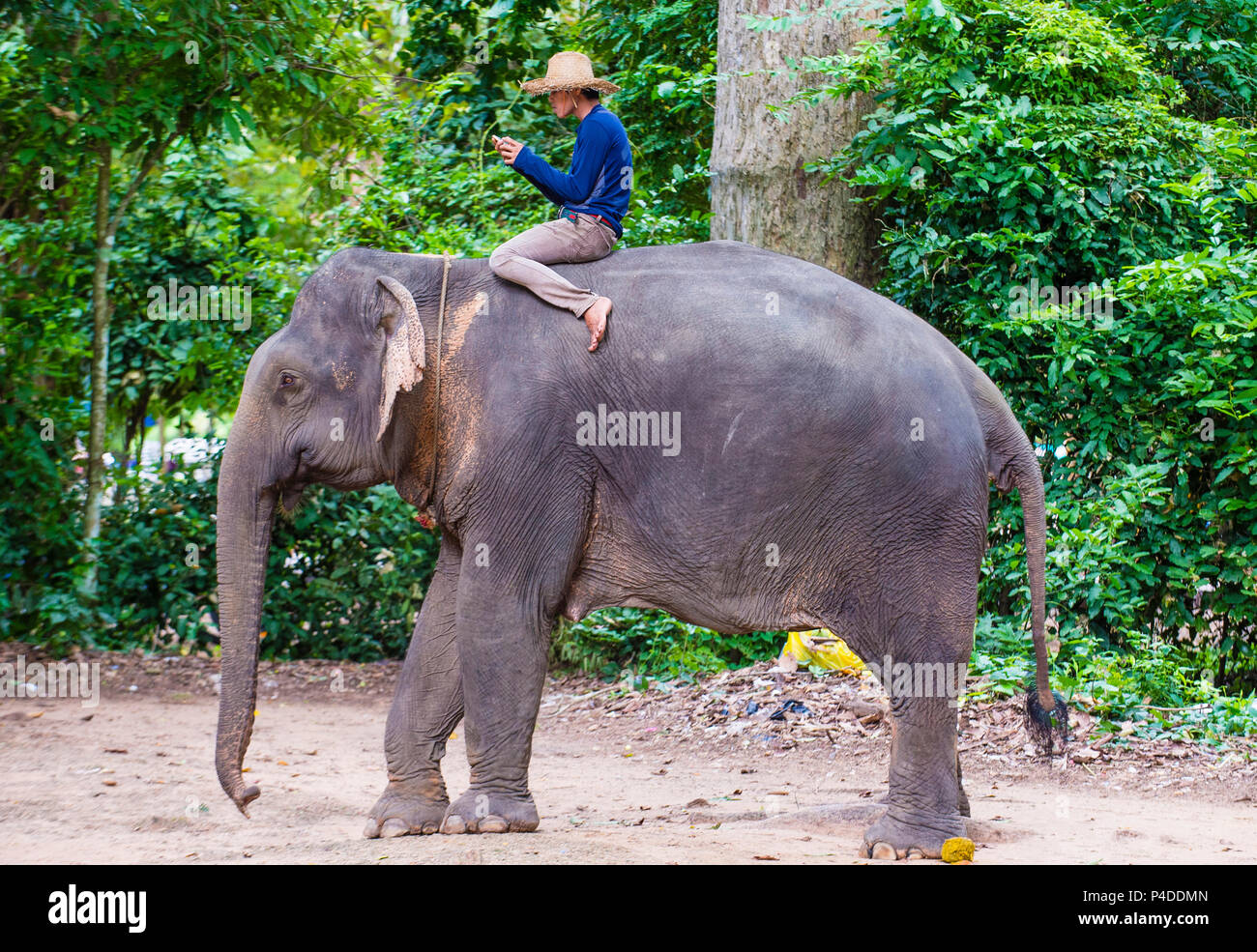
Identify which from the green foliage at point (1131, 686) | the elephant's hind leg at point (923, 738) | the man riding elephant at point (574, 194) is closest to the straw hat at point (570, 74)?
the man riding elephant at point (574, 194)

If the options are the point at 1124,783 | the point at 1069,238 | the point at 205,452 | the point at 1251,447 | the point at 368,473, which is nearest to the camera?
the point at 368,473

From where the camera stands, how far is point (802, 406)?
5.25 meters

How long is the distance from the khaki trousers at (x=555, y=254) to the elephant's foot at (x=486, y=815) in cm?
203

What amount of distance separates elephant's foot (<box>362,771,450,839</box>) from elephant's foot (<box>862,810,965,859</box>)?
184cm

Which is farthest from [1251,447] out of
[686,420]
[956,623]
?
[686,420]

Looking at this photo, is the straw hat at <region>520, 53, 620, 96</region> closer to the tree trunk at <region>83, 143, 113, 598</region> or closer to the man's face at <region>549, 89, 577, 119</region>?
the man's face at <region>549, 89, 577, 119</region>

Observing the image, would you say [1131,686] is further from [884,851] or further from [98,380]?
[98,380]

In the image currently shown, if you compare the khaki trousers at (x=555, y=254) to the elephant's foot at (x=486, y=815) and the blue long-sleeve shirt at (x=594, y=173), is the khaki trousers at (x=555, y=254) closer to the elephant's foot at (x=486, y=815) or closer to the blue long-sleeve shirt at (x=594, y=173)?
the blue long-sleeve shirt at (x=594, y=173)

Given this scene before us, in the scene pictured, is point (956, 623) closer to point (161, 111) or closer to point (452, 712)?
point (452, 712)

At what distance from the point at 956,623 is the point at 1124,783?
241cm

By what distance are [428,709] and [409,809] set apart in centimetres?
44

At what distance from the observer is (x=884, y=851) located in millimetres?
5160

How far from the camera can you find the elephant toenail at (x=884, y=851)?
515 cm

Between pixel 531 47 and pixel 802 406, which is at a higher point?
pixel 531 47
